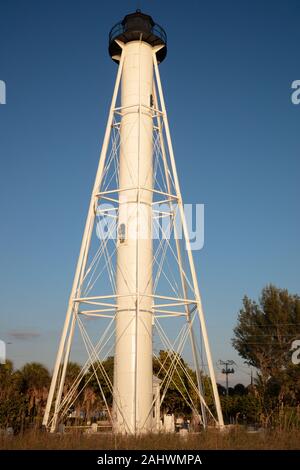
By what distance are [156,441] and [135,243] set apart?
37.8 ft

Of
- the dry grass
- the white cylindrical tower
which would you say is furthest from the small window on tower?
the dry grass

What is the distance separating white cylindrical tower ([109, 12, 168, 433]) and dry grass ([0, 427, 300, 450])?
816cm

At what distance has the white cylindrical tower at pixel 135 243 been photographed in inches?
798

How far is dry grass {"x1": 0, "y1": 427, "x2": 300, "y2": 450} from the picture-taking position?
390 inches

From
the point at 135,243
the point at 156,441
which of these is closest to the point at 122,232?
the point at 135,243

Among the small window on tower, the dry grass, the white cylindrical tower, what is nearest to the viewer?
the dry grass

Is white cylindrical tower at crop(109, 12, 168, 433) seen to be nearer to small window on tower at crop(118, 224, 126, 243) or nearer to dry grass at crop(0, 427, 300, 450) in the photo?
small window on tower at crop(118, 224, 126, 243)

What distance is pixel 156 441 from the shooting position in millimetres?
10570

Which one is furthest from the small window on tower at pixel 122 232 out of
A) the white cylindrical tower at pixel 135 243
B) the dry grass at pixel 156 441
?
the dry grass at pixel 156 441

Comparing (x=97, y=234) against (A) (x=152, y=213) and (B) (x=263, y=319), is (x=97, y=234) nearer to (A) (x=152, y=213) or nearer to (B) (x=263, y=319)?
(A) (x=152, y=213)

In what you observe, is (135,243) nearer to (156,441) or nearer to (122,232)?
(122,232)

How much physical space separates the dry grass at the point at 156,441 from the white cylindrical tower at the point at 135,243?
816cm

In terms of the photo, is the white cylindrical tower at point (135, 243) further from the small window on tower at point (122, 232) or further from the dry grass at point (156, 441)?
the dry grass at point (156, 441)
